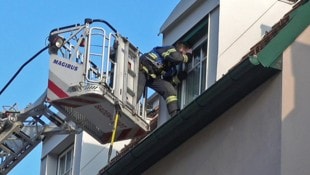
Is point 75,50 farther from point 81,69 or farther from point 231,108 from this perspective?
point 231,108

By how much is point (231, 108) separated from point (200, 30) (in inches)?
89.2

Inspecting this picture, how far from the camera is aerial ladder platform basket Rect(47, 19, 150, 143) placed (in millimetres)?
13898

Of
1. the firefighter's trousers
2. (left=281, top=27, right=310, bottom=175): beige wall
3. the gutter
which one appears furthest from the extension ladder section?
(left=281, top=27, right=310, bottom=175): beige wall

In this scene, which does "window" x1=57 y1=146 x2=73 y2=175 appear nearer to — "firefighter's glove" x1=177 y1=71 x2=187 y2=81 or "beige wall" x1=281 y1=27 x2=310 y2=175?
"firefighter's glove" x1=177 y1=71 x2=187 y2=81

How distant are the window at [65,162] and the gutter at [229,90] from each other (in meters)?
5.99

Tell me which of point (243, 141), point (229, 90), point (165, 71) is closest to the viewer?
point (243, 141)

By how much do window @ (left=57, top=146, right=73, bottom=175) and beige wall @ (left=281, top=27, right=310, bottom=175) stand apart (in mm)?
8529

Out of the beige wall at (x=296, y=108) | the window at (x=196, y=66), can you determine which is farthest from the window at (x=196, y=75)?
the beige wall at (x=296, y=108)

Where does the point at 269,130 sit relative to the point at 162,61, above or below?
below

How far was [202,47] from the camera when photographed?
13.7 meters

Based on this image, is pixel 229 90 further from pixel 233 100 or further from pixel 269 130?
Answer: pixel 269 130

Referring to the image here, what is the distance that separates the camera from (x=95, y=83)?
13789mm

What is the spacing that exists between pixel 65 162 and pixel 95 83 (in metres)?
5.81

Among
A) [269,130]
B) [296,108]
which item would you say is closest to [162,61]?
[269,130]
